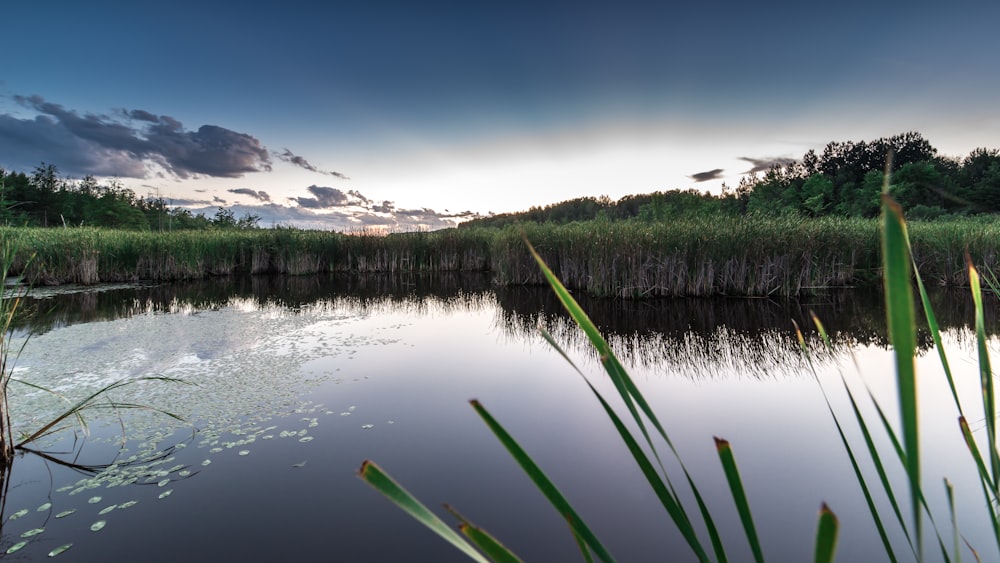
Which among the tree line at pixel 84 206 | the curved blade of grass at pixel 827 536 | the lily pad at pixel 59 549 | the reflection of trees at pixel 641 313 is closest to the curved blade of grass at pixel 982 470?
the curved blade of grass at pixel 827 536

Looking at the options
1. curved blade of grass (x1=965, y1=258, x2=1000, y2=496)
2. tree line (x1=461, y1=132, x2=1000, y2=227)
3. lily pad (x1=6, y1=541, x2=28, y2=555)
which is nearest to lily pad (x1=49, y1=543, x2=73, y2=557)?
lily pad (x1=6, y1=541, x2=28, y2=555)

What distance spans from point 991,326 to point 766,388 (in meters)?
5.04

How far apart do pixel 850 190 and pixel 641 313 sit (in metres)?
46.4

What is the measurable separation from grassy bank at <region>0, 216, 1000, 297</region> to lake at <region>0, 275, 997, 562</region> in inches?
117

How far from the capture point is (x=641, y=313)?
7.74 meters

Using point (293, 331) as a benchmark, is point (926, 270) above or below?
above

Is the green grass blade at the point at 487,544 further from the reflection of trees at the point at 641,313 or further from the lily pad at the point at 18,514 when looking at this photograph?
the reflection of trees at the point at 641,313

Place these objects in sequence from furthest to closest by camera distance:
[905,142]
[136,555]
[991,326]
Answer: [905,142]
[991,326]
[136,555]

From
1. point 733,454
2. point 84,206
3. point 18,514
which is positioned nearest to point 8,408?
point 18,514

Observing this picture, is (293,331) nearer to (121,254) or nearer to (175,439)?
(175,439)

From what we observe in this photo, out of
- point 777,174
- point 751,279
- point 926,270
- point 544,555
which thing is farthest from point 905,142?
point 544,555

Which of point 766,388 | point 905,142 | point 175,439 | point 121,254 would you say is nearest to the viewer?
point 175,439

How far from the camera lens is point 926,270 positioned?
11.7 m

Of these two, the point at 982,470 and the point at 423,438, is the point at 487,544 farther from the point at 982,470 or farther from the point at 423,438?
the point at 423,438
